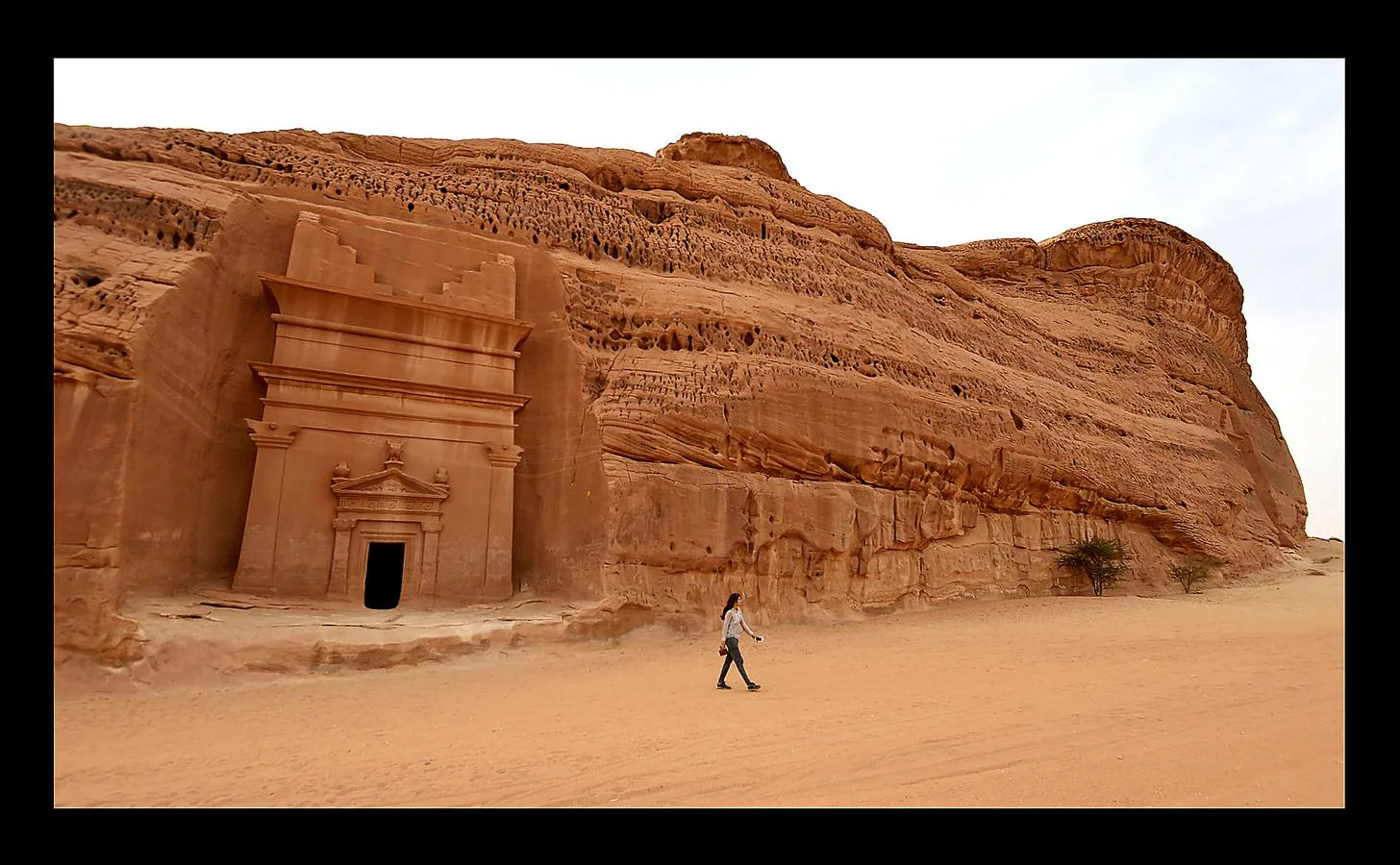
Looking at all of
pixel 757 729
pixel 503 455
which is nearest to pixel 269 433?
pixel 503 455

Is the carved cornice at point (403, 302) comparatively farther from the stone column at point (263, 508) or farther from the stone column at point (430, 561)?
the stone column at point (430, 561)

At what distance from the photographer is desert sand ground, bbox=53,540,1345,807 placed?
15.9ft

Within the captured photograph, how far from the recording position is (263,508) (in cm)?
1035

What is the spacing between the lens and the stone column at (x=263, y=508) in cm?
1006

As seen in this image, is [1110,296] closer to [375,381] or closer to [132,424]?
[375,381]

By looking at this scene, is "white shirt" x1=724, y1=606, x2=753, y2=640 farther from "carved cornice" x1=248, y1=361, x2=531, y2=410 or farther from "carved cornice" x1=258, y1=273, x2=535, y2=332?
"carved cornice" x1=258, y1=273, x2=535, y2=332

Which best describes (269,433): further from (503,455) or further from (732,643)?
(732,643)

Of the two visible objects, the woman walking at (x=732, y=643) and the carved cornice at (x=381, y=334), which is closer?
the woman walking at (x=732, y=643)

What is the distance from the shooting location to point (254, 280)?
11523 mm

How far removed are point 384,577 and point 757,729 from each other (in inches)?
338

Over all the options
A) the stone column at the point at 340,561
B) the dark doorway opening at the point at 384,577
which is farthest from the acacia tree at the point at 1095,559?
the stone column at the point at 340,561

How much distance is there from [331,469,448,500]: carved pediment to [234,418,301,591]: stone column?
85cm

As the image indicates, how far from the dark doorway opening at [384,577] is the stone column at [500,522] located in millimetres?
1738

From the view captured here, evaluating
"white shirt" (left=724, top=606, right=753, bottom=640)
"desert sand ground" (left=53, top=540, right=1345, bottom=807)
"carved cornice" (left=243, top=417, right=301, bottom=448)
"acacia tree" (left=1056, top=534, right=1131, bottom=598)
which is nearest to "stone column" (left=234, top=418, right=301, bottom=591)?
"carved cornice" (left=243, top=417, right=301, bottom=448)
